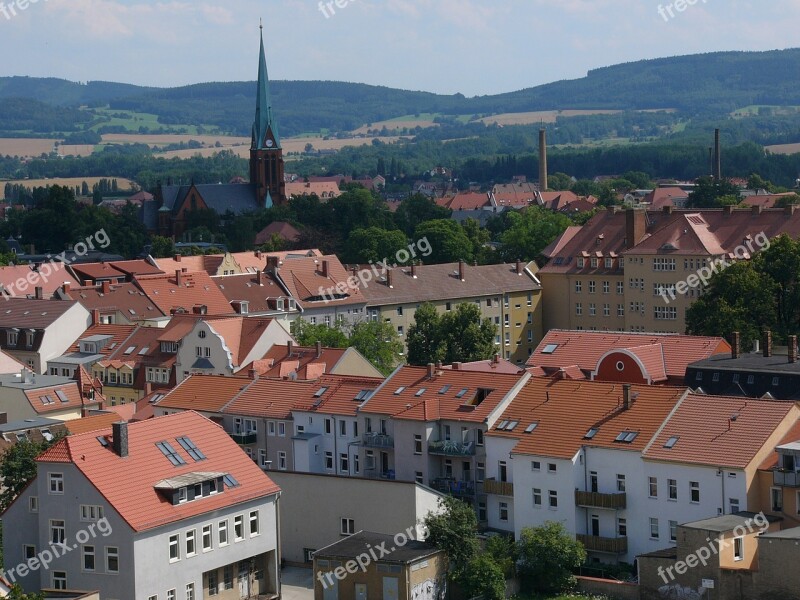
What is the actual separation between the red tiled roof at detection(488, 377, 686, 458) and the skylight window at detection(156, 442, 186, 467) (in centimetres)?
1086

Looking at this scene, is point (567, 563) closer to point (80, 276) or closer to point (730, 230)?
point (730, 230)

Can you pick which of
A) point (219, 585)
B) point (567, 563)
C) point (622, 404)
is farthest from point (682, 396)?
point (219, 585)

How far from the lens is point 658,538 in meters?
49.1

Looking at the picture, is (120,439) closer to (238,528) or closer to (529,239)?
(238,528)

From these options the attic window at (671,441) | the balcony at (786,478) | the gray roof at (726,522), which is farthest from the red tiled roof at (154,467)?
the balcony at (786,478)

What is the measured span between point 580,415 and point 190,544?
13475mm

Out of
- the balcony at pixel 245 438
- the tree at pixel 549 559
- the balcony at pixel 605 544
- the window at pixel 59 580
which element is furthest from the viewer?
the balcony at pixel 245 438

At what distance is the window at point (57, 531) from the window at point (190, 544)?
3.41 metres

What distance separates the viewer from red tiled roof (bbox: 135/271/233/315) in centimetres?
9262

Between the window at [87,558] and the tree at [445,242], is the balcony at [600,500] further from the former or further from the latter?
the tree at [445,242]

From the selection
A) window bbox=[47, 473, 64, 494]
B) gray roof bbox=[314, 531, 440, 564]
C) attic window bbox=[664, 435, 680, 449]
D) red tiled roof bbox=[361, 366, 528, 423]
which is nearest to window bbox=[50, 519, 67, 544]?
window bbox=[47, 473, 64, 494]

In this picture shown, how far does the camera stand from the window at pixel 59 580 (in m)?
45.6

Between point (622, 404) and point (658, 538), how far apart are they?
4827 millimetres

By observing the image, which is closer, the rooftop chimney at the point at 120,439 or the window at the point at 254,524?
the rooftop chimney at the point at 120,439
